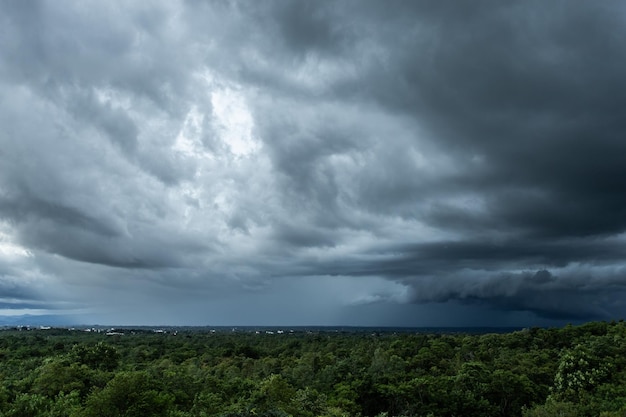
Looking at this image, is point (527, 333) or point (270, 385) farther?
point (527, 333)

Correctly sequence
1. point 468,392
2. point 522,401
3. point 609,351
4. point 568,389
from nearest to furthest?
point 568,389, point 468,392, point 522,401, point 609,351

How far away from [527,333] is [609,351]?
71535 millimetres

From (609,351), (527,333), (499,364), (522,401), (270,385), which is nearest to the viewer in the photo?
(270,385)

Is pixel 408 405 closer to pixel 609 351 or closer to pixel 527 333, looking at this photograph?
pixel 609 351

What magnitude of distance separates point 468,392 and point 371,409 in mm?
15647

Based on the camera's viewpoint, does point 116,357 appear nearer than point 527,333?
Yes

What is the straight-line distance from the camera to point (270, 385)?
55938mm

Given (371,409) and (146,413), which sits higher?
(146,413)

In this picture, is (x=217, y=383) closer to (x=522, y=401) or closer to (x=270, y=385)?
(x=270, y=385)

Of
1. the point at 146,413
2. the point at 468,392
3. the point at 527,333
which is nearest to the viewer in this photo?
the point at 146,413

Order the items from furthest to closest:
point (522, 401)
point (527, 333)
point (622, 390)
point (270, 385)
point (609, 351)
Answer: point (527, 333)
point (609, 351)
point (522, 401)
point (622, 390)
point (270, 385)

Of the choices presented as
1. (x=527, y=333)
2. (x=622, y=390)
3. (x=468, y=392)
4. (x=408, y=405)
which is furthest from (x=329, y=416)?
(x=527, y=333)

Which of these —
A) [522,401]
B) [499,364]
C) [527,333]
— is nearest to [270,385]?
[522,401]

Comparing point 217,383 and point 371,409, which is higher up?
point 217,383
